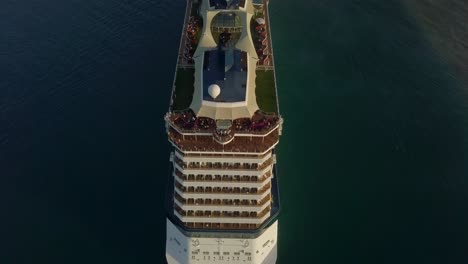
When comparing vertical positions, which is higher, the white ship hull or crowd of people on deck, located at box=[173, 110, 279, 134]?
crowd of people on deck, located at box=[173, 110, 279, 134]

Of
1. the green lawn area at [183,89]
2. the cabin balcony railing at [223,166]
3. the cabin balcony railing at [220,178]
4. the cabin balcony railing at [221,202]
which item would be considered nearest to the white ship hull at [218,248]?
the cabin balcony railing at [221,202]

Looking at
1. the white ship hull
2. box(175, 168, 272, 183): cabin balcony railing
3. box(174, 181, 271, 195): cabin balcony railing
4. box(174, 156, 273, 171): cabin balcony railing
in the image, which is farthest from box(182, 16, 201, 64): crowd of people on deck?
the white ship hull

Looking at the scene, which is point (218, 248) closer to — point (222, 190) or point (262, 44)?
point (222, 190)
